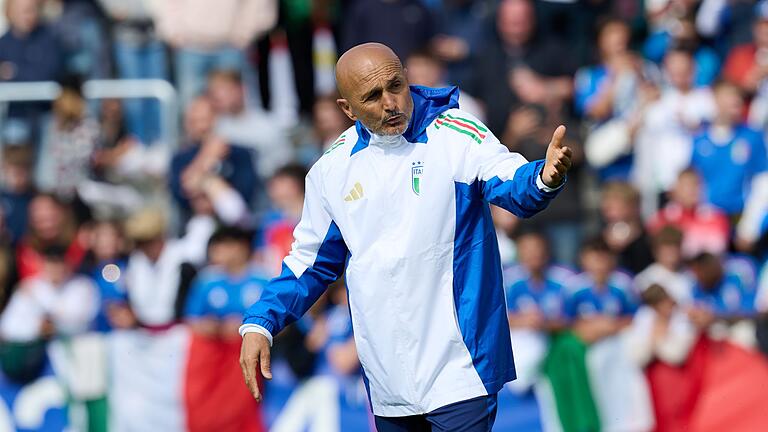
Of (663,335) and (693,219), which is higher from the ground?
(693,219)

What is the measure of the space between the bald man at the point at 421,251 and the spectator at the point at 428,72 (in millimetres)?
6940

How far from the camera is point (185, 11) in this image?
1370 cm

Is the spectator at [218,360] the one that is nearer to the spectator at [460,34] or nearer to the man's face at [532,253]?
the man's face at [532,253]

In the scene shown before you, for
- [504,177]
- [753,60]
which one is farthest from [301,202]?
[504,177]

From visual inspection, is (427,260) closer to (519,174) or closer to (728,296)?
(519,174)

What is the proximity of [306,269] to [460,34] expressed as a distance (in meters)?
8.32

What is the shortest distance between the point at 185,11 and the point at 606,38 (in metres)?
3.94

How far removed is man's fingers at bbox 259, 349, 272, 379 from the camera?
19.1 feet

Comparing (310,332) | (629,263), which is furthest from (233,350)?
(629,263)

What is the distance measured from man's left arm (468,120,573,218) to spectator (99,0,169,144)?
8.21 m

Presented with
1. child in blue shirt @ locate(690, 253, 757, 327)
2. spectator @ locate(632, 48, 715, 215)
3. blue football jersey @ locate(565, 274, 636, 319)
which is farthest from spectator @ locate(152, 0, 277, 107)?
child in blue shirt @ locate(690, 253, 757, 327)

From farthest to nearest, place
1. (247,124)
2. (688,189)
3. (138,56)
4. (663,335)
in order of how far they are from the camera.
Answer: (138,56)
(247,124)
(688,189)
(663,335)

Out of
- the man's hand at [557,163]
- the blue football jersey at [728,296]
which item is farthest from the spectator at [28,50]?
the man's hand at [557,163]

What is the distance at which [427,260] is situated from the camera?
5727 mm
